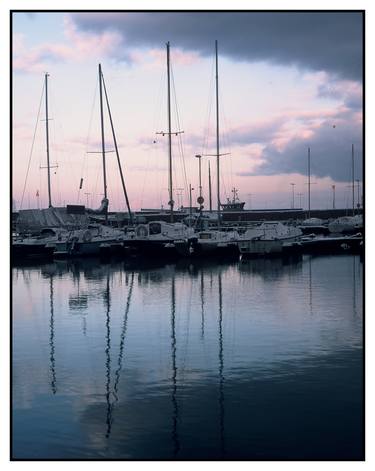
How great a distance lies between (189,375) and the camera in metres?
16.0

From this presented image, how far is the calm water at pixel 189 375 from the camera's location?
1161 centimetres

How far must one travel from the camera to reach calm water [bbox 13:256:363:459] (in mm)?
11609

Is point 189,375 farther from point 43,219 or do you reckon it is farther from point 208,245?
point 43,219

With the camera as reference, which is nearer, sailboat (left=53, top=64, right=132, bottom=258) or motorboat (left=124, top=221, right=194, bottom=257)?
motorboat (left=124, top=221, right=194, bottom=257)

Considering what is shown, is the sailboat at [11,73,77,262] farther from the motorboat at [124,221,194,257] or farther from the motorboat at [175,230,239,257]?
the motorboat at [175,230,239,257]

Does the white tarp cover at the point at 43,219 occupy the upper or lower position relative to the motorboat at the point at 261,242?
upper

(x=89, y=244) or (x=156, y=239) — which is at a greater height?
(x=156, y=239)

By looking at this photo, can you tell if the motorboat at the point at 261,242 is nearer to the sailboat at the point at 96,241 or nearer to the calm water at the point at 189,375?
the sailboat at the point at 96,241

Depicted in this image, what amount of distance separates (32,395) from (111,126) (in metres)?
52.1

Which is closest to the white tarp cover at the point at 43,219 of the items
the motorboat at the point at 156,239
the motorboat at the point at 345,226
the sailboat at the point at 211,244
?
the motorboat at the point at 156,239

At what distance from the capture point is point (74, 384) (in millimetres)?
15516

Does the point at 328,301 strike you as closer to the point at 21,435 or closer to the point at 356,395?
the point at 356,395

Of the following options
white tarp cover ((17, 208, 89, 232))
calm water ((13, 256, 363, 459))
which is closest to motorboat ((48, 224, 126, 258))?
white tarp cover ((17, 208, 89, 232))

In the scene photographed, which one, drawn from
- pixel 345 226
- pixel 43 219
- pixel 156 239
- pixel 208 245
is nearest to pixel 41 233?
pixel 43 219
